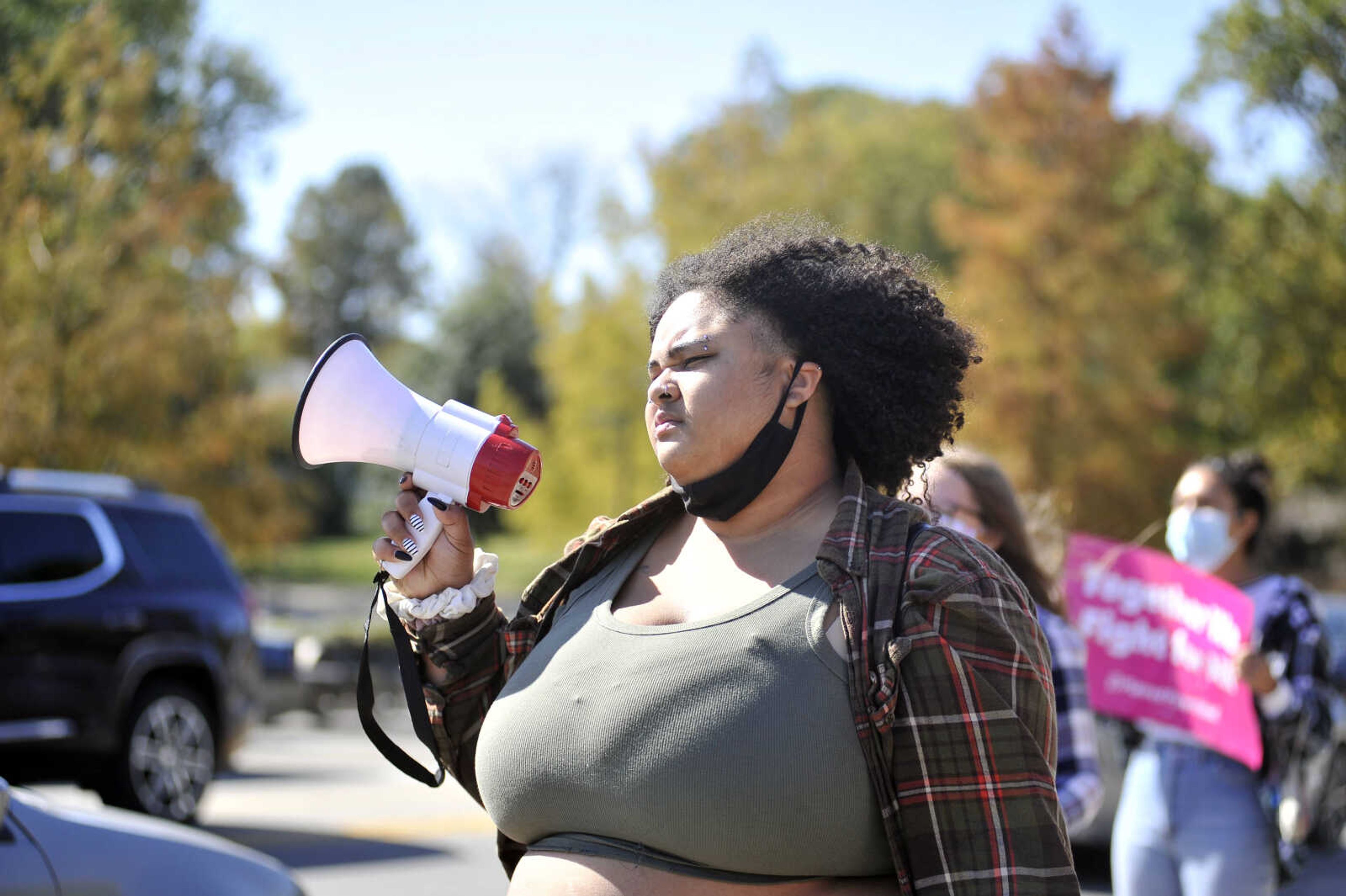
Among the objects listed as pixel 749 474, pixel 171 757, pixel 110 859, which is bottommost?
pixel 171 757

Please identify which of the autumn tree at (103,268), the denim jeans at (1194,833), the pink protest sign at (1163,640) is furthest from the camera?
→ the autumn tree at (103,268)

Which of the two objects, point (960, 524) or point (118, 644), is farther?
point (118, 644)

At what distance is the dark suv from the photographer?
802 centimetres

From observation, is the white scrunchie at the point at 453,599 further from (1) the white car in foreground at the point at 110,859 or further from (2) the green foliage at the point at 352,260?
(2) the green foliage at the point at 352,260

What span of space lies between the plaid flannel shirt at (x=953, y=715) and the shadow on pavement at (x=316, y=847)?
6690 mm

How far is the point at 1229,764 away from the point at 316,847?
20.1 ft

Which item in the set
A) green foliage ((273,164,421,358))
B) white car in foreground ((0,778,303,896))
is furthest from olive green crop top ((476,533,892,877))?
green foliage ((273,164,421,358))

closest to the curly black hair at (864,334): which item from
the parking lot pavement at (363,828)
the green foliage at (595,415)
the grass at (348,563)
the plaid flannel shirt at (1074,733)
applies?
the plaid flannel shirt at (1074,733)

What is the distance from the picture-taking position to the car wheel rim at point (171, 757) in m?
8.48

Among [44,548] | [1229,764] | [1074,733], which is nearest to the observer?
[1074,733]

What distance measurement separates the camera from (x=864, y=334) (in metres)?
2.48

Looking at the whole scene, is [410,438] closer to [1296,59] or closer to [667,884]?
[667,884]

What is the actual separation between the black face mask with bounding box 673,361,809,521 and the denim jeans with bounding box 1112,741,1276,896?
222 centimetres

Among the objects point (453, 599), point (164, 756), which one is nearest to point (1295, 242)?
point (164, 756)
